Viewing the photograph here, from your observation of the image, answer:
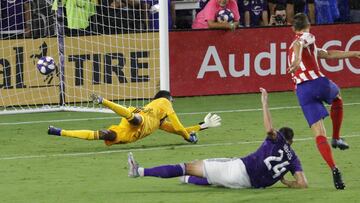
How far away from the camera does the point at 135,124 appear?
16.0m

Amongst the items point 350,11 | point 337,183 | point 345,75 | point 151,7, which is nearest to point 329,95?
point 337,183

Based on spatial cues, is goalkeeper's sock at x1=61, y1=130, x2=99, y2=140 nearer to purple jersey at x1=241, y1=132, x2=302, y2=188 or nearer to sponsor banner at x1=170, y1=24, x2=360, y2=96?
purple jersey at x1=241, y1=132, x2=302, y2=188

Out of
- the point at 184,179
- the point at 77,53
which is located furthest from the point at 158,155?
the point at 77,53

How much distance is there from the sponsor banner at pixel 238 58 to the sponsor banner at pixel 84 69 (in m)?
0.92

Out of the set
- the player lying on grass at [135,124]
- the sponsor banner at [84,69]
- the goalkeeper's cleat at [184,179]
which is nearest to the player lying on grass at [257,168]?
the goalkeeper's cleat at [184,179]

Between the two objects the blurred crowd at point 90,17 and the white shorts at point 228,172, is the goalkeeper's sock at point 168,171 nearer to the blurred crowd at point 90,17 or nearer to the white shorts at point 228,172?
the white shorts at point 228,172

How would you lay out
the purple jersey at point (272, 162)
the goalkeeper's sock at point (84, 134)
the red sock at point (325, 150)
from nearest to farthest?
the purple jersey at point (272, 162) → the red sock at point (325, 150) → the goalkeeper's sock at point (84, 134)

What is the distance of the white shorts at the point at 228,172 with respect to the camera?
502 inches

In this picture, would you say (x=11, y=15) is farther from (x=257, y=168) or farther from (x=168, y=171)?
(x=257, y=168)

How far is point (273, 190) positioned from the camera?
1297 cm

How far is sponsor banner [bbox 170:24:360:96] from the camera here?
21703 millimetres

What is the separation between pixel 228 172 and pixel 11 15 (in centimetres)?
897

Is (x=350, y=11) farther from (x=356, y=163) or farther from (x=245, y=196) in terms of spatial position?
(x=245, y=196)

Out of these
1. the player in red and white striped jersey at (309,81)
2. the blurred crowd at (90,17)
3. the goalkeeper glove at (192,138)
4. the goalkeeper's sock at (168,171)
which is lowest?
the goalkeeper glove at (192,138)
